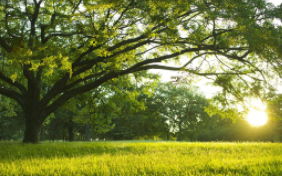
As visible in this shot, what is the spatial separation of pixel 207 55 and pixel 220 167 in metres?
6.25

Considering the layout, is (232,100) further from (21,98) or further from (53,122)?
(53,122)

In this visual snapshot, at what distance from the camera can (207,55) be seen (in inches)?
377

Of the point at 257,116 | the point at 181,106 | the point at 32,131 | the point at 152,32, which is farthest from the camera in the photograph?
the point at 181,106

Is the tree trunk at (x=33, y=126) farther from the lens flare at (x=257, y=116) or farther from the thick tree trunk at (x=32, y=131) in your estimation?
the lens flare at (x=257, y=116)

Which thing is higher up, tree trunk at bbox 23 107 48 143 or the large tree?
the large tree

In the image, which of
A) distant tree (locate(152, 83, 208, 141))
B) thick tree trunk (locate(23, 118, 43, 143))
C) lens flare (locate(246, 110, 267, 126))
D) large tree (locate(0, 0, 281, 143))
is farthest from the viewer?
distant tree (locate(152, 83, 208, 141))

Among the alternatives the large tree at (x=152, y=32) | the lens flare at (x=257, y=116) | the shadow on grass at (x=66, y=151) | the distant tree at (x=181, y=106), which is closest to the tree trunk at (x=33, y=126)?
the large tree at (x=152, y=32)

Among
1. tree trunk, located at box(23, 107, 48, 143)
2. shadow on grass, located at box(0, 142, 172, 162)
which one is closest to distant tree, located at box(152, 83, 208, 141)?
tree trunk, located at box(23, 107, 48, 143)

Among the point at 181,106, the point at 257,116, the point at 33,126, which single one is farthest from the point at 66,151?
the point at 181,106

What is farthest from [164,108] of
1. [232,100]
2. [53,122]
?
[232,100]

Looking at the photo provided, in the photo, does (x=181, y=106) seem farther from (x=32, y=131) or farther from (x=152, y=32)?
(x=152, y=32)

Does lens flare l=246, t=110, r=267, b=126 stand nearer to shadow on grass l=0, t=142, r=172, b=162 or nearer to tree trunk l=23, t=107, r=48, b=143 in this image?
shadow on grass l=0, t=142, r=172, b=162

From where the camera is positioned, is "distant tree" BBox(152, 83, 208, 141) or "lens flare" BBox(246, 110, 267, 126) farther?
"distant tree" BBox(152, 83, 208, 141)

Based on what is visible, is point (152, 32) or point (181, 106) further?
point (181, 106)
